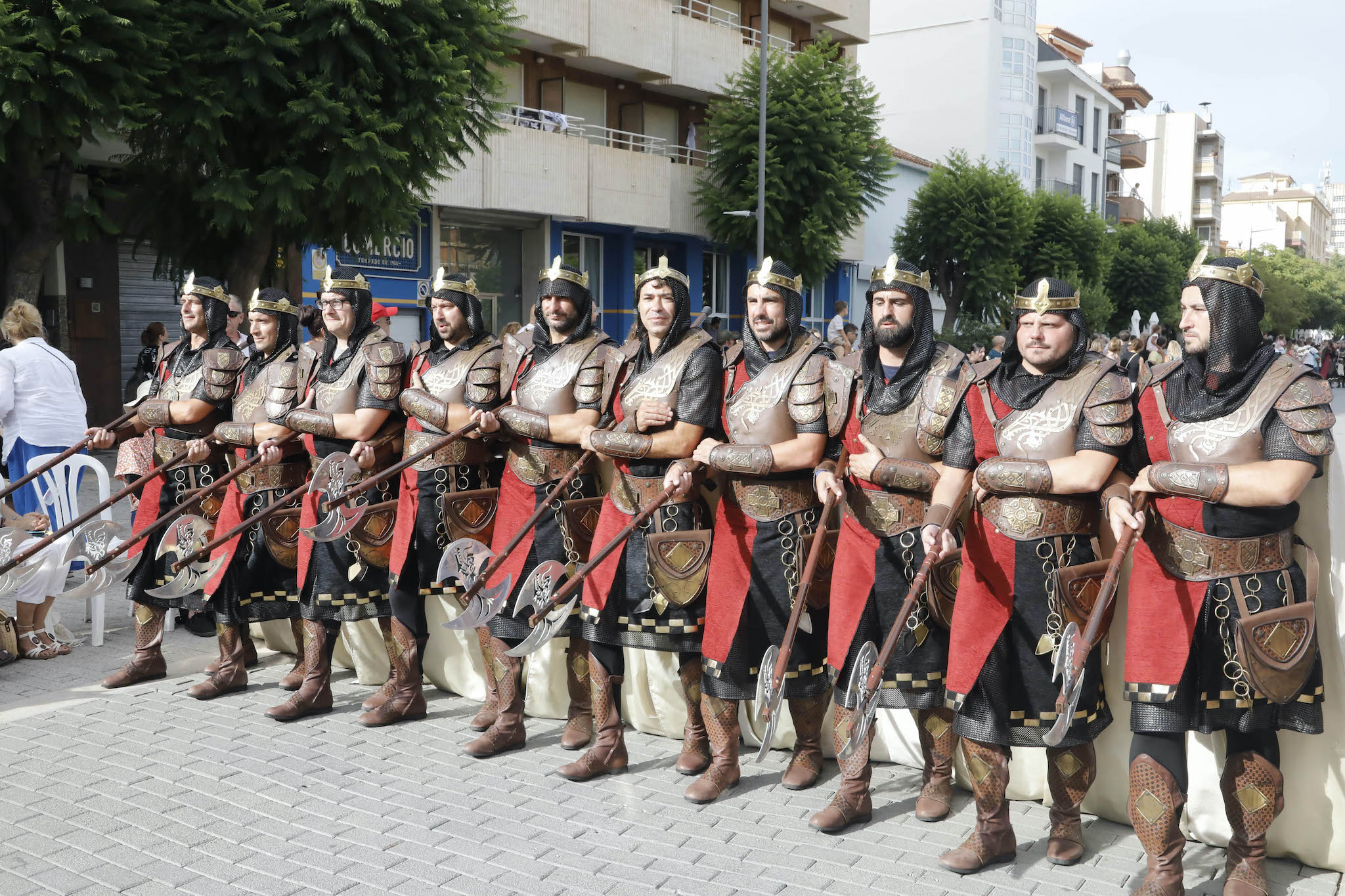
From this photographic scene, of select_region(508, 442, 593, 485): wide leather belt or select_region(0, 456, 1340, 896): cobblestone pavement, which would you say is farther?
select_region(508, 442, 593, 485): wide leather belt

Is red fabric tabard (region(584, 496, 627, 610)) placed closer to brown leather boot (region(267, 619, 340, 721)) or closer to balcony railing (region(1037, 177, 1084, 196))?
brown leather boot (region(267, 619, 340, 721))

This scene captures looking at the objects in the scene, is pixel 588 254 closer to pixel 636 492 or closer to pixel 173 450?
pixel 173 450

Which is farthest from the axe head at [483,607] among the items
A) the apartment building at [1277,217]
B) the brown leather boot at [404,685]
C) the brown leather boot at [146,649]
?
the apartment building at [1277,217]

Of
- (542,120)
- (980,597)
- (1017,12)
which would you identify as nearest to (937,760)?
(980,597)

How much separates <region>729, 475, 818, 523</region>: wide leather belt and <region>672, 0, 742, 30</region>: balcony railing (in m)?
21.4

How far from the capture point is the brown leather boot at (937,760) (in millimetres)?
4320

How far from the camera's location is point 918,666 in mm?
4227

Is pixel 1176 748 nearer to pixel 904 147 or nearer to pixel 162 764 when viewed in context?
pixel 162 764

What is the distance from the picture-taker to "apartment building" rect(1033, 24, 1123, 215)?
47875 mm

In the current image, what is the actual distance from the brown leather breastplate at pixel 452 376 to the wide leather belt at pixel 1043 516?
8.48 feet

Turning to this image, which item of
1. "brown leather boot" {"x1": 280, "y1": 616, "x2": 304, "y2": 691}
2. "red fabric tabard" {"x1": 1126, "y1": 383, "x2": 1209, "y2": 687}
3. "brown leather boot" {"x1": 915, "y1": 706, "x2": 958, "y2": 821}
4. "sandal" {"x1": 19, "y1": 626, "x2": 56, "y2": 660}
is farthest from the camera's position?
"sandal" {"x1": 19, "y1": 626, "x2": 56, "y2": 660}

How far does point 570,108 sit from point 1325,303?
242 ft

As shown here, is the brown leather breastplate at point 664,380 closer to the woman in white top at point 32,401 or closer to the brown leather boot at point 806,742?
the brown leather boot at point 806,742

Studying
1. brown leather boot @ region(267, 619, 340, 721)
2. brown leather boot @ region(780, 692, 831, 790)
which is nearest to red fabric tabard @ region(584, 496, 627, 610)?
brown leather boot @ region(780, 692, 831, 790)
